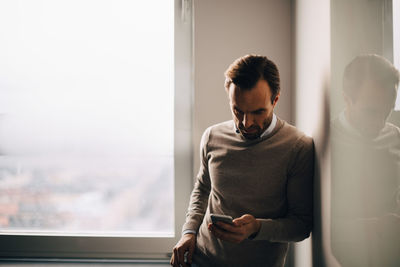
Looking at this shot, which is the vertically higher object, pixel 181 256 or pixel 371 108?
pixel 371 108

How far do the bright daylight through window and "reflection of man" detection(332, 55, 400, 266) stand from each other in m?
0.96

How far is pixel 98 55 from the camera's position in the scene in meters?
1.67

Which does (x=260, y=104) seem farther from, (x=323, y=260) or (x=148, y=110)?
(x=148, y=110)

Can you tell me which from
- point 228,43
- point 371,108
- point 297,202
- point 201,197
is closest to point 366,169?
point 371,108

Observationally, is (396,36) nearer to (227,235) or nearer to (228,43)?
(227,235)

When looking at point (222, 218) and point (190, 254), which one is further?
point (190, 254)

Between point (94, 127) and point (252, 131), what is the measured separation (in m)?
0.95

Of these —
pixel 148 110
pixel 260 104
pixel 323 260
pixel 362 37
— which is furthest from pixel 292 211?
pixel 148 110

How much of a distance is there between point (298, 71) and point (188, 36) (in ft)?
1.88

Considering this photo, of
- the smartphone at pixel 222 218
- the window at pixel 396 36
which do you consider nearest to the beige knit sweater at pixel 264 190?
the smartphone at pixel 222 218

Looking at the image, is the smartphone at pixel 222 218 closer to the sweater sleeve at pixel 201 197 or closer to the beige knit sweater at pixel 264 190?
the beige knit sweater at pixel 264 190

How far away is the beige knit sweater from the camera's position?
1059mm

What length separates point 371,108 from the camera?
2.40 feet

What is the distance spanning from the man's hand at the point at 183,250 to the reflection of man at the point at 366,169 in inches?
19.7
